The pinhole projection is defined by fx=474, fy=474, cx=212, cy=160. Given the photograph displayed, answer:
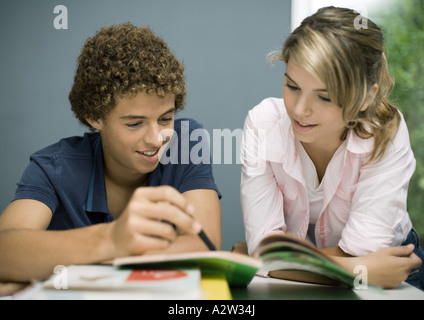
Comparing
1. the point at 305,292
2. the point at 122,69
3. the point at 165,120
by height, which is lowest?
the point at 305,292

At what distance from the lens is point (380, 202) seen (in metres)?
1.07

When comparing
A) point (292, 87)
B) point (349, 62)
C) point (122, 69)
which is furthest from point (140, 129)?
point (349, 62)

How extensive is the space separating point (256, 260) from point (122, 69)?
68cm

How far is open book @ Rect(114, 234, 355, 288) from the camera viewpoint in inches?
24.1

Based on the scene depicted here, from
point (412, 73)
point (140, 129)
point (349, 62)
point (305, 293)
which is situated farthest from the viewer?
point (412, 73)

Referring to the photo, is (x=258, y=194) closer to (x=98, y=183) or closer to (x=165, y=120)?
(x=165, y=120)

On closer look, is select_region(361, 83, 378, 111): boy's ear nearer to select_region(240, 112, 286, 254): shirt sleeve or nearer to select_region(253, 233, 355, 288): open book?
select_region(240, 112, 286, 254): shirt sleeve

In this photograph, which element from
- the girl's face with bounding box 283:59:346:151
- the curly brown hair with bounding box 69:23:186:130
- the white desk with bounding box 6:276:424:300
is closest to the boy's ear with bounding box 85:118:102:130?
the curly brown hair with bounding box 69:23:186:130

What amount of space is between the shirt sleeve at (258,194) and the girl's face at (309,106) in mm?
143

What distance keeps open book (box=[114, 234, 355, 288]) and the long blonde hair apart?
0.43 m

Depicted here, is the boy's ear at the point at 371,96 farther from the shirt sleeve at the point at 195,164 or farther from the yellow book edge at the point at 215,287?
the yellow book edge at the point at 215,287

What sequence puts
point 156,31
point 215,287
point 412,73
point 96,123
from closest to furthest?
point 215,287
point 96,123
point 156,31
point 412,73
